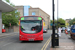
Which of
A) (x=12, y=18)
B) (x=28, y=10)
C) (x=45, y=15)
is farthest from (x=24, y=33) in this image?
(x=45, y=15)

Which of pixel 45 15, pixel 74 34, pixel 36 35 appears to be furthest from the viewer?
pixel 45 15

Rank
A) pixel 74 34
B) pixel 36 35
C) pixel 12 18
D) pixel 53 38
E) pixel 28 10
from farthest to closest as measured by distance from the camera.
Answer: pixel 28 10
pixel 12 18
pixel 74 34
pixel 36 35
pixel 53 38

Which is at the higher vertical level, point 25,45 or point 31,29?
point 31,29

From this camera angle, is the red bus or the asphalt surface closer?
the asphalt surface

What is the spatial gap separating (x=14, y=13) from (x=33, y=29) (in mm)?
29906

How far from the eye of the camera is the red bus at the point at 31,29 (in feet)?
42.1

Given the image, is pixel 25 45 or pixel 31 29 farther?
pixel 31 29

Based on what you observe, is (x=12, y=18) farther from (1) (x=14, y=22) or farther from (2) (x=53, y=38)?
(2) (x=53, y=38)

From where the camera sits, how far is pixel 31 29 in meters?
13.1

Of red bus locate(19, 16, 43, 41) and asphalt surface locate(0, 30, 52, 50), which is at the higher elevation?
red bus locate(19, 16, 43, 41)

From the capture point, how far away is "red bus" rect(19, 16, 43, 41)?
42.1ft

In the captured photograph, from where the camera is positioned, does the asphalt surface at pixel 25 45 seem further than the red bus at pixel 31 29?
No

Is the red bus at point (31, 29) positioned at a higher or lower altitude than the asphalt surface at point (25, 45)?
higher

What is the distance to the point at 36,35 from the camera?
507 inches
